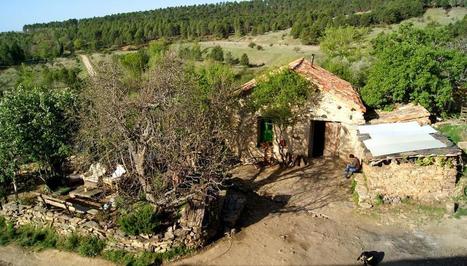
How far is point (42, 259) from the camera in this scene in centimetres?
1482

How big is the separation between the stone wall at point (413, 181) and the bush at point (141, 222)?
9120 mm

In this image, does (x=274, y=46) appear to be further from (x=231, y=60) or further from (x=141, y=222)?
(x=141, y=222)

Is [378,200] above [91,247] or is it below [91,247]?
above

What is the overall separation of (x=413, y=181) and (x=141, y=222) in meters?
11.1

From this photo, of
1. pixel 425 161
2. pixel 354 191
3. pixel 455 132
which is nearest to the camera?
pixel 425 161

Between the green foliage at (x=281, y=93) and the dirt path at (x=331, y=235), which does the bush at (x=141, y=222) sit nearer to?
the dirt path at (x=331, y=235)

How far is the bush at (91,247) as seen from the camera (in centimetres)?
1466

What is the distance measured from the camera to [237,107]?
2150cm

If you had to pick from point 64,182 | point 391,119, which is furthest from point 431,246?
point 64,182

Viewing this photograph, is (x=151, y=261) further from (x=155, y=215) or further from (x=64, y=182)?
(x=64, y=182)

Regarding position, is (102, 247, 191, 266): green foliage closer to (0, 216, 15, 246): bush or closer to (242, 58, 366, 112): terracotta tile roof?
(0, 216, 15, 246): bush

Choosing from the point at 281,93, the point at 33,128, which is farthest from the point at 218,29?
the point at 33,128

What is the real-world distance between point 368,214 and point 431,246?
2739 mm

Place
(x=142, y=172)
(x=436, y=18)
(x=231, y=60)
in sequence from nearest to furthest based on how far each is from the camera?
(x=142, y=172) → (x=231, y=60) → (x=436, y=18)
